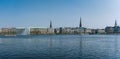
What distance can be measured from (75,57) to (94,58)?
2.56 meters

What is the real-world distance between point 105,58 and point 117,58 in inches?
59.0

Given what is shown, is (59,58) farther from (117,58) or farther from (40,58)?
(117,58)

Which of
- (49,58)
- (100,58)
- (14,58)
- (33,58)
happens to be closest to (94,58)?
(100,58)

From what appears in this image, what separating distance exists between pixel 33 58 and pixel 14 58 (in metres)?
2.40

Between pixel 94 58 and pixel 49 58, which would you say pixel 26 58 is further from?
pixel 94 58

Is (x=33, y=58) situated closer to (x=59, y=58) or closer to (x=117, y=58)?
(x=59, y=58)

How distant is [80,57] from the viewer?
103 ft

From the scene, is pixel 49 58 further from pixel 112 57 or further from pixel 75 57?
pixel 112 57

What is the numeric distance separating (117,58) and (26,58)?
37.5 feet

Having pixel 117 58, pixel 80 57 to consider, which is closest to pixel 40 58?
pixel 80 57

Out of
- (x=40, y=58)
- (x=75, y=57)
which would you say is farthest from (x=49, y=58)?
(x=75, y=57)

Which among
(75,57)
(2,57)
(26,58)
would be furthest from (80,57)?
(2,57)

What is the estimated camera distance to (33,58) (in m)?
30.2

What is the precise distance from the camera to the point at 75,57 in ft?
102
